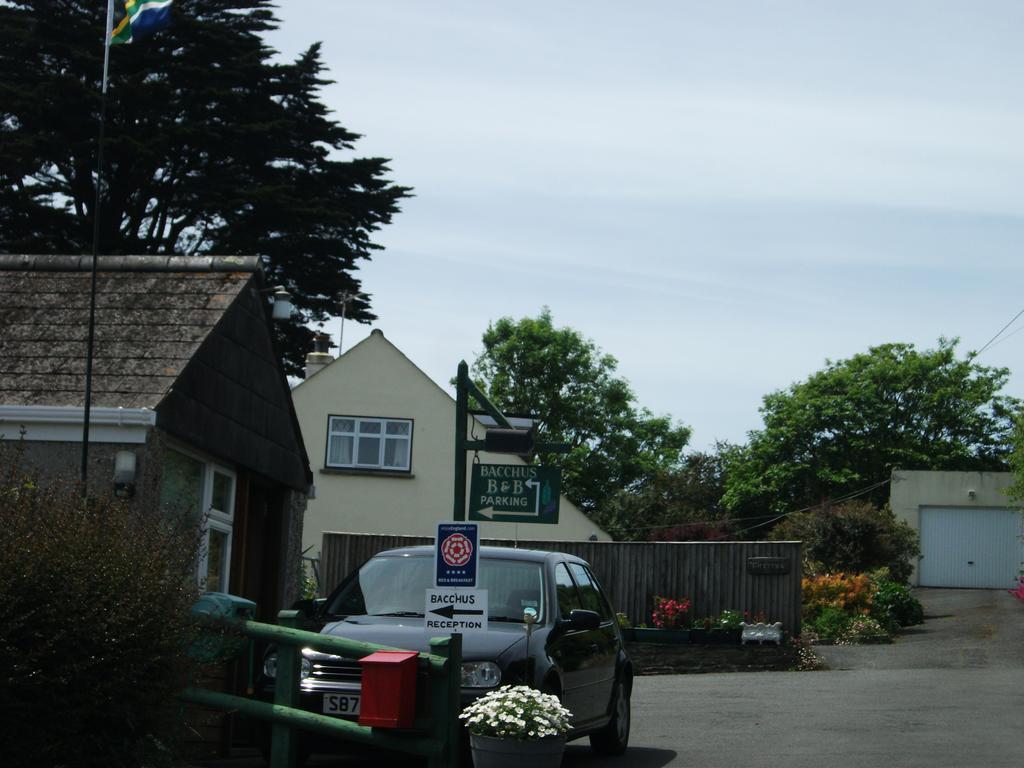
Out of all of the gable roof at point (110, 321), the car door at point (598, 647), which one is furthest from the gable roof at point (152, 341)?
the car door at point (598, 647)

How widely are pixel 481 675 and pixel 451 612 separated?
62 cm

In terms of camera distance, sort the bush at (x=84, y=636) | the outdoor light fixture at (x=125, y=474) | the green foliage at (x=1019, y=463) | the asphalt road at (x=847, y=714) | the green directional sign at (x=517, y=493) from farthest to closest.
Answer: the green foliage at (x=1019, y=463)
the green directional sign at (x=517, y=493)
the outdoor light fixture at (x=125, y=474)
the asphalt road at (x=847, y=714)
the bush at (x=84, y=636)

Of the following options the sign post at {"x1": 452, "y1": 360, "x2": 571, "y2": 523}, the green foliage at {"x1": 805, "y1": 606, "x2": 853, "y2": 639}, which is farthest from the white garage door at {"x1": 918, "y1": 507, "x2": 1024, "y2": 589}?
the sign post at {"x1": 452, "y1": 360, "x2": 571, "y2": 523}

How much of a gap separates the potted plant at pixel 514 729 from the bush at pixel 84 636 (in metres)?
2.20

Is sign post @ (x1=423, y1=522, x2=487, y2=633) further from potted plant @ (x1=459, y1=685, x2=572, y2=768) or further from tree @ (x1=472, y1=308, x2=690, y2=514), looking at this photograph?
tree @ (x1=472, y1=308, x2=690, y2=514)

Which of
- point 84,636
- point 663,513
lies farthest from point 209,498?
point 663,513

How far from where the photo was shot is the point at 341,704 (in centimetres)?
1048

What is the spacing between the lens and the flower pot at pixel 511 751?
390 inches

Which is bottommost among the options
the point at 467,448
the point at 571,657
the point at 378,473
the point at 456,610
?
the point at 571,657

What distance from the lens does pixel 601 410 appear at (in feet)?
215

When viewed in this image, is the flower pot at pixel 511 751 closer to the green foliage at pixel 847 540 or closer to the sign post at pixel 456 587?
the sign post at pixel 456 587

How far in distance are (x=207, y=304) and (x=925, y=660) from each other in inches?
528

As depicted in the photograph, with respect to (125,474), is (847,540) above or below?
below

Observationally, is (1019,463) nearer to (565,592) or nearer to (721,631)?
(721,631)
